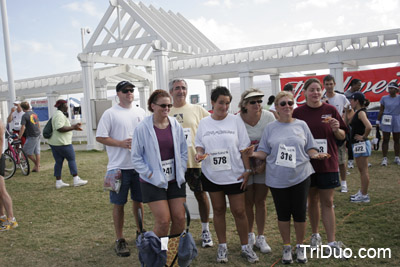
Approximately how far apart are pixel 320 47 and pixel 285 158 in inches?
477

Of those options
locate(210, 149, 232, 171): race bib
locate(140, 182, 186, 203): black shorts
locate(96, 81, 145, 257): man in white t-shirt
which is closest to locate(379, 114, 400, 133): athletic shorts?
locate(210, 149, 232, 171): race bib

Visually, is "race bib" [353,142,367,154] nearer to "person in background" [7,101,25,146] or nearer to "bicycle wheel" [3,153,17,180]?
"bicycle wheel" [3,153,17,180]

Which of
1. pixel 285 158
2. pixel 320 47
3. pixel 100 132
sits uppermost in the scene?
pixel 320 47

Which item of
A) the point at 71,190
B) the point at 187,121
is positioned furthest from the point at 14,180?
the point at 187,121

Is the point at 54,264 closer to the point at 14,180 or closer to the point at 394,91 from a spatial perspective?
the point at 14,180

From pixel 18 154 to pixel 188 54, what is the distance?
8507 millimetres

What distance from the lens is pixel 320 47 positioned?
48.0 feet

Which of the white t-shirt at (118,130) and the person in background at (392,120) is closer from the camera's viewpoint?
the white t-shirt at (118,130)

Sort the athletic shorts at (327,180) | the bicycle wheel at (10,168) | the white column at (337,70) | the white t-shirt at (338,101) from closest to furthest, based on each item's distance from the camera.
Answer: the athletic shorts at (327,180) < the white t-shirt at (338,101) < the bicycle wheel at (10,168) < the white column at (337,70)

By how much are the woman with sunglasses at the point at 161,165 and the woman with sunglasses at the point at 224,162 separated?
27cm

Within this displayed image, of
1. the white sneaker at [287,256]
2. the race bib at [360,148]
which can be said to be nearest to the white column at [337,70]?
the race bib at [360,148]

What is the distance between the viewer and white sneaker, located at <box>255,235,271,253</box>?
418cm

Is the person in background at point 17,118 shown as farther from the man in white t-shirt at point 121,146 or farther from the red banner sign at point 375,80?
the red banner sign at point 375,80

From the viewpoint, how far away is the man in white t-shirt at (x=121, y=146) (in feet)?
14.2
